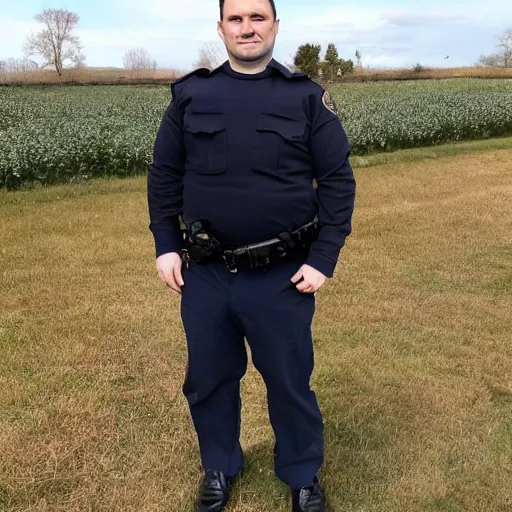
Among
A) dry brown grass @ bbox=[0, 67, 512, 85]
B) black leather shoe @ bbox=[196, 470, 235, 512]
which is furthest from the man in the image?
dry brown grass @ bbox=[0, 67, 512, 85]

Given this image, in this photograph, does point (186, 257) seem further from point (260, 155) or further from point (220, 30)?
point (220, 30)

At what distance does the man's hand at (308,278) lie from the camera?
221cm

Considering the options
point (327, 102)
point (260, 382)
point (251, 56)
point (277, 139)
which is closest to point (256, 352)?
point (277, 139)

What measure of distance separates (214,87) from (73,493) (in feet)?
6.10

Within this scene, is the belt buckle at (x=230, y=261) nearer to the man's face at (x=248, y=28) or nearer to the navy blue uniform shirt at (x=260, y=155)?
the navy blue uniform shirt at (x=260, y=155)

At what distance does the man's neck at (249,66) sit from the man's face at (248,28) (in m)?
0.02

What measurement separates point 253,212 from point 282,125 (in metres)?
0.31

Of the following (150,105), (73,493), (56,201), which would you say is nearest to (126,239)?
(56,201)

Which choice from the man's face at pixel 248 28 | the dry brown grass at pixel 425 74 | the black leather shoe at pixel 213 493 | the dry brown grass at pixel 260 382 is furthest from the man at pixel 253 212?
the dry brown grass at pixel 425 74

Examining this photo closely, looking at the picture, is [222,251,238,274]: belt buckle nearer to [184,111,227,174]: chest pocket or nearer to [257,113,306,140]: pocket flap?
[184,111,227,174]: chest pocket

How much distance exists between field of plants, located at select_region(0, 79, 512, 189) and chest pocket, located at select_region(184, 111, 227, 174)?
29.2 ft

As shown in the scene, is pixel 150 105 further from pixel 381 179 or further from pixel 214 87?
pixel 214 87

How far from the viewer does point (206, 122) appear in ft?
6.91

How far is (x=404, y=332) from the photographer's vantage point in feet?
15.0
